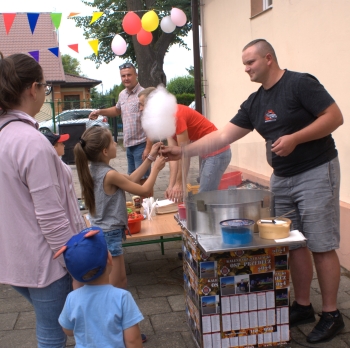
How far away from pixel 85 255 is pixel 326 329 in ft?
6.28

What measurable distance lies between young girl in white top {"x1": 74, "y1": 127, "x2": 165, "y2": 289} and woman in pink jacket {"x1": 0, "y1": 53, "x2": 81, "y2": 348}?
113 centimetres

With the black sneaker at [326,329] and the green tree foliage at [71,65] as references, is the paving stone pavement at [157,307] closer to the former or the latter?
the black sneaker at [326,329]

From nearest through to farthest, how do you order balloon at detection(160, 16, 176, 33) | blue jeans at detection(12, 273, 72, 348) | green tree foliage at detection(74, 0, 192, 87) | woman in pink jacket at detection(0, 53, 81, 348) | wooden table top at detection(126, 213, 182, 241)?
woman in pink jacket at detection(0, 53, 81, 348)
blue jeans at detection(12, 273, 72, 348)
wooden table top at detection(126, 213, 182, 241)
balloon at detection(160, 16, 176, 33)
green tree foliage at detection(74, 0, 192, 87)

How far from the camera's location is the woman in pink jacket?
6.06 ft

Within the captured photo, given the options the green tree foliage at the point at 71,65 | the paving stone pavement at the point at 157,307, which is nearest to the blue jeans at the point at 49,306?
the paving stone pavement at the point at 157,307

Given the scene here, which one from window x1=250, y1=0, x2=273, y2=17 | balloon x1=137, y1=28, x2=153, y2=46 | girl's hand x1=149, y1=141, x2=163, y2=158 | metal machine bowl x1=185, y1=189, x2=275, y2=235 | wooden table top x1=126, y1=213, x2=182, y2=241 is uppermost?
balloon x1=137, y1=28, x2=153, y2=46

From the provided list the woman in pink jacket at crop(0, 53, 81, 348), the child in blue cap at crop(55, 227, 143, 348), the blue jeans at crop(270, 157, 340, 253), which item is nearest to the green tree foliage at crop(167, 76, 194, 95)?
the blue jeans at crop(270, 157, 340, 253)

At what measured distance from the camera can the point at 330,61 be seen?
4.45m

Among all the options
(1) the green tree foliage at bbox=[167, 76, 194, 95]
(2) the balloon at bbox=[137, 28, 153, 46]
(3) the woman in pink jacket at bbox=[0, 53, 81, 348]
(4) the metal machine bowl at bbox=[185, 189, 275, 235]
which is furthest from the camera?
(1) the green tree foliage at bbox=[167, 76, 194, 95]

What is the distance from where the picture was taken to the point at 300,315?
3.28 meters

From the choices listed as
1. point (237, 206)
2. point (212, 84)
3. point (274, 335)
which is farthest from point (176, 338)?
point (212, 84)

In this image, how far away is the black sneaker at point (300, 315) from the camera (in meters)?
3.27

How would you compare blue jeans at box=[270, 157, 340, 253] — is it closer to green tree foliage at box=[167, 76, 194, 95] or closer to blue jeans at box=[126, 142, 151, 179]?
blue jeans at box=[126, 142, 151, 179]

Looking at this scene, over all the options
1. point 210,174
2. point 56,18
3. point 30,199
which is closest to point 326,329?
point 210,174
